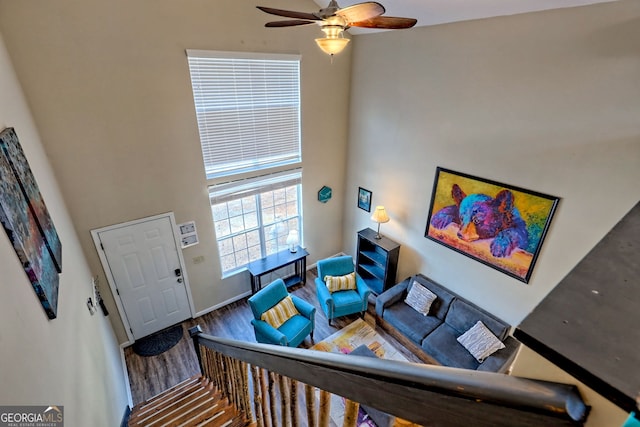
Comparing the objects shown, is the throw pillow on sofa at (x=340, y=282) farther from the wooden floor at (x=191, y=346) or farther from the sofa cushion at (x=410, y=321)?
the sofa cushion at (x=410, y=321)

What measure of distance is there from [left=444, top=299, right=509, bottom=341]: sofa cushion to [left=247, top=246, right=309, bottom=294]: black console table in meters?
2.69

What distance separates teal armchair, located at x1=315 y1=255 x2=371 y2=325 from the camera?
5203 millimetres

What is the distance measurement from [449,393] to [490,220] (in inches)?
165

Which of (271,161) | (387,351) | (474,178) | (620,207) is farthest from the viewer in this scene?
(271,161)

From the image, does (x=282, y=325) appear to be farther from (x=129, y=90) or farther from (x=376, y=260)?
(x=129, y=90)

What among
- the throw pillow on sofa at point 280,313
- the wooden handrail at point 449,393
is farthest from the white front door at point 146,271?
the wooden handrail at point 449,393

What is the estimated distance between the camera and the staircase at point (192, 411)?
93.5 inches

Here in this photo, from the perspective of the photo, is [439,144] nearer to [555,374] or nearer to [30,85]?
[555,374]

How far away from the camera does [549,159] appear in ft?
11.5

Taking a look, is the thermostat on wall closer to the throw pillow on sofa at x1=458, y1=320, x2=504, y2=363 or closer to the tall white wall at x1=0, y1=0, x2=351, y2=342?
the tall white wall at x1=0, y1=0, x2=351, y2=342

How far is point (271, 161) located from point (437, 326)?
3694 millimetres

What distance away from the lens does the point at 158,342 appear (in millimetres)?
4941

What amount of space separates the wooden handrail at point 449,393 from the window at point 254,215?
14.5 feet

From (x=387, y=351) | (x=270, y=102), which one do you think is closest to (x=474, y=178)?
(x=387, y=351)
